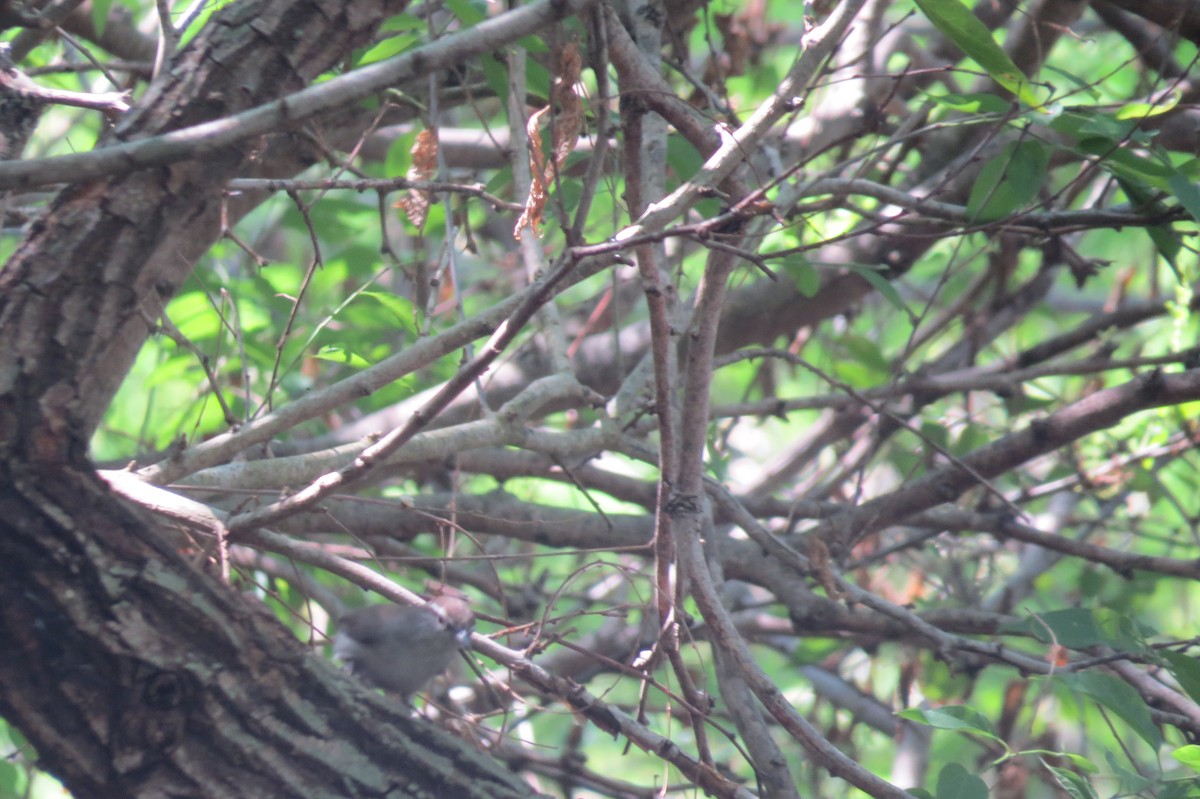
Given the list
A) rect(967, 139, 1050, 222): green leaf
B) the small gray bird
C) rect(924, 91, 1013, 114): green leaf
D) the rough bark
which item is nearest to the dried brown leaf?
the rough bark

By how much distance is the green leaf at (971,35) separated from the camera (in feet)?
5.70

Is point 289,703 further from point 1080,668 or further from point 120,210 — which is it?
point 1080,668

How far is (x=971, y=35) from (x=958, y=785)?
1227 mm

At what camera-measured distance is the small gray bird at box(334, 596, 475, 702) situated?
2.01 meters

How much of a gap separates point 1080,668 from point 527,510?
1.52m

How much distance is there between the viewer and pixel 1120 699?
1756mm

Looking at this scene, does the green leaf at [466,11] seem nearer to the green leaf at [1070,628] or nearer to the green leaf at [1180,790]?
the green leaf at [1070,628]

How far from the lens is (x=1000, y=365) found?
12.1ft

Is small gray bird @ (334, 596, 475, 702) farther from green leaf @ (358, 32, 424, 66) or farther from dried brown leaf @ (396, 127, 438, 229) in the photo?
green leaf @ (358, 32, 424, 66)

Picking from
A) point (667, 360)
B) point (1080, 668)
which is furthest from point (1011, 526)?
point (667, 360)

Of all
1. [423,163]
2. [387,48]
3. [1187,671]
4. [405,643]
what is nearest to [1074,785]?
[1187,671]

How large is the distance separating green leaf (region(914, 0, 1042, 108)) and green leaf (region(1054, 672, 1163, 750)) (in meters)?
0.99

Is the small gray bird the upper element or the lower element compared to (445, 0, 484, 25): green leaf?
lower

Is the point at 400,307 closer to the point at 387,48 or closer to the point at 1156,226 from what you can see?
the point at 387,48
